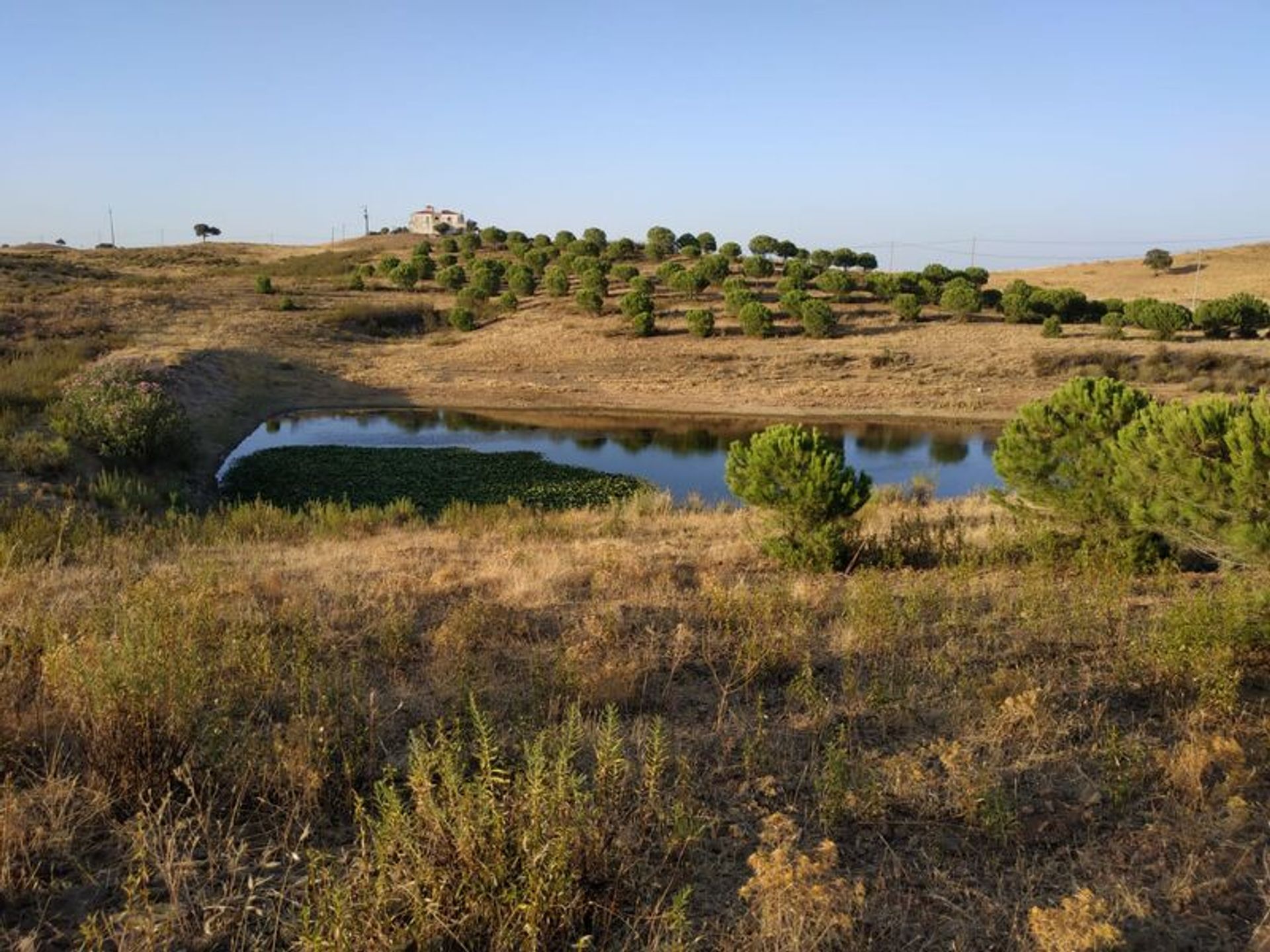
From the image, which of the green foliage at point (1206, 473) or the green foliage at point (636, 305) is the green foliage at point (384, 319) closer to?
the green foliage at point (636, 305)

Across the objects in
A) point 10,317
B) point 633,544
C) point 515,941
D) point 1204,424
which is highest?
point 10,317

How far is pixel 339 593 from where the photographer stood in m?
7.51

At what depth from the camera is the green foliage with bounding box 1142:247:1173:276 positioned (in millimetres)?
66625

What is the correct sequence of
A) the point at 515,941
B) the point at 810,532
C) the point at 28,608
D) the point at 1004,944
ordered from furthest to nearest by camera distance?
the point at 810,532 < the point at 28,608 < the point at 1004,944 < the point at 515,941

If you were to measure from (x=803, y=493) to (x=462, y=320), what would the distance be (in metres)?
39.3

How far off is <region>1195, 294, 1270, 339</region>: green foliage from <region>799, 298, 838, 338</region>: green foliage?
1697 centimetres

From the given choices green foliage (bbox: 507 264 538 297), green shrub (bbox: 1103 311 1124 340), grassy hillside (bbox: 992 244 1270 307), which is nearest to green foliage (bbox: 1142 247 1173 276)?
grassy hillside (bbox: 992 244 1270 307)

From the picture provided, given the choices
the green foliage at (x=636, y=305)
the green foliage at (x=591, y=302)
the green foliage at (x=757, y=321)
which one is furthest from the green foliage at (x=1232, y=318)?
the green foliage at (x=591, y=302)

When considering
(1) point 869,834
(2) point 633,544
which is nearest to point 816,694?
(1) point 869,834

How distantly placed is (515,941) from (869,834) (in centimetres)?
177

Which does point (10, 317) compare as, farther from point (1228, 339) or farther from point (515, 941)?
point (1228, 339)

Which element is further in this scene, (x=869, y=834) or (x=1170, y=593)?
(x=1170, y=593)

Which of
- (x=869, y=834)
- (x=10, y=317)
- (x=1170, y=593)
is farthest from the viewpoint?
(x=10, y=317)

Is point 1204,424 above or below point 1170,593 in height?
above
